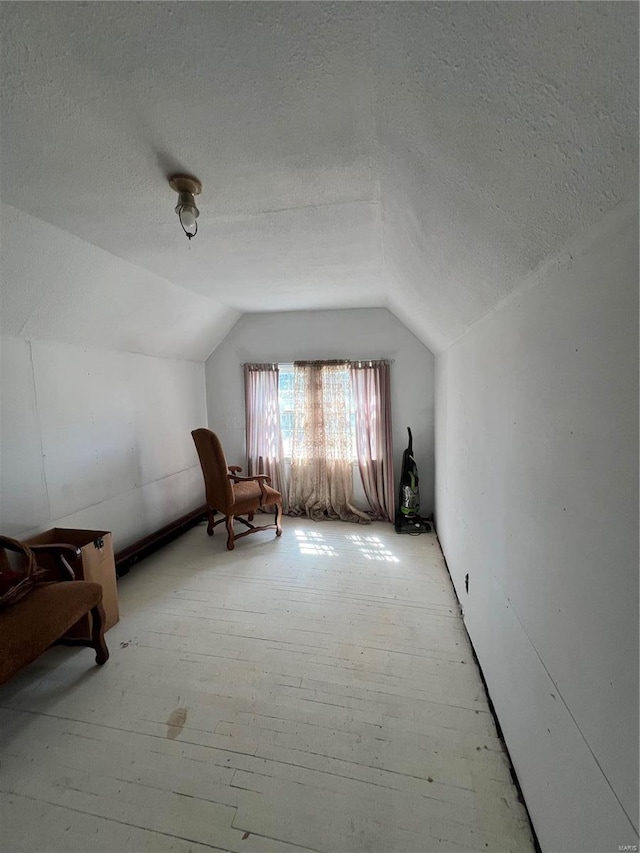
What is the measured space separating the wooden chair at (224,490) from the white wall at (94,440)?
512 millimetres

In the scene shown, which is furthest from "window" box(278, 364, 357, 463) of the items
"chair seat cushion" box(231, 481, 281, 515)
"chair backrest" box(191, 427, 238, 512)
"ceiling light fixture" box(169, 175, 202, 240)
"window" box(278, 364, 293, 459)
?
"ceiling light fixture" box(169, 175, 202, 240)

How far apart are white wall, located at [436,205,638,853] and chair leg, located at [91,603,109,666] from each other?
2040 millimetres

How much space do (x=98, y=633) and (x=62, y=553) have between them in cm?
52

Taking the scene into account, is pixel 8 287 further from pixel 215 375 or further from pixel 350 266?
pixel 215 375

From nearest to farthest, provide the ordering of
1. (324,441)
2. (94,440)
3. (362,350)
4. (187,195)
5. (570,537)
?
(570,537) → (187,195) → (94,440) → (362,350) → (324,441)

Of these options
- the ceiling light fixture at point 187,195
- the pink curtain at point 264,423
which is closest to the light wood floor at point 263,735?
the pink curtain at point 264,423

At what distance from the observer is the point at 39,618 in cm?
158

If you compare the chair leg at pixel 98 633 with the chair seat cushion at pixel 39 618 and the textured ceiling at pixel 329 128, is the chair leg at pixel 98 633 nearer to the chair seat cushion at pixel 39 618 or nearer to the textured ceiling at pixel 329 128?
the chair seat cushion at pixel 39 618

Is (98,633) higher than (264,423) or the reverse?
the reverse

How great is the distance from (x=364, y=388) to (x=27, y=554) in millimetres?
3129

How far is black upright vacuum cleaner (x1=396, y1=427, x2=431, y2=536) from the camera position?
144 inches

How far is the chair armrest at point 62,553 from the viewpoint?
1964mm

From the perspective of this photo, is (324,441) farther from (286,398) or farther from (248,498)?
(248,498)

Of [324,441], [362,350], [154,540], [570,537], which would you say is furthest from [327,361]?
[570,537]
